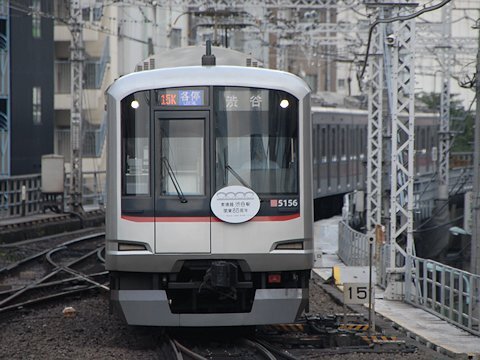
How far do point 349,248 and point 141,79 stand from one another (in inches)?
436

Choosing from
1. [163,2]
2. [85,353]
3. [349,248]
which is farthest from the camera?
[163,2]

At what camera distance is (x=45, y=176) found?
90.0 feet

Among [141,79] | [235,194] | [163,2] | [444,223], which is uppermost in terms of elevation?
[163,2]

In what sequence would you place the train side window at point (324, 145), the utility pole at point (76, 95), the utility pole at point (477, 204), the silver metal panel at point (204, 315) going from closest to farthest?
the silver metal panel at point (204, 315), the utility pole at point (477, 204), the utility pole at point (76, 95), the train side window at point (324, 145)

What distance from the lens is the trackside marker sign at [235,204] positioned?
10.3 meters

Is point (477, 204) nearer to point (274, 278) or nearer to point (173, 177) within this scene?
point (274, 278)

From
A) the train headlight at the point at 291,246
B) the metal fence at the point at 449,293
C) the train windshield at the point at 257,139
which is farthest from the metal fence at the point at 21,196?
the train headlight at the point at 291,246

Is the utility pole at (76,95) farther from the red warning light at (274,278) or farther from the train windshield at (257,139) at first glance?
the red warning light at (274,278)

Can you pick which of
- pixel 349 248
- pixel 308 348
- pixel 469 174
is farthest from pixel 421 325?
pixel 469 174

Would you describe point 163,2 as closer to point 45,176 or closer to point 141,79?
point 45,176

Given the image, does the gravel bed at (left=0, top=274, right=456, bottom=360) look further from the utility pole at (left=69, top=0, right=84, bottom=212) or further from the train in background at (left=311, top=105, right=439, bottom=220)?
the train in background at (left=311, top=105, right=439, bottom=220)

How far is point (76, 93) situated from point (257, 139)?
1764 centimetres

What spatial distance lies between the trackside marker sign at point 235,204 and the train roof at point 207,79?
103cm

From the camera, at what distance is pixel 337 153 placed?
3162 centimetres
